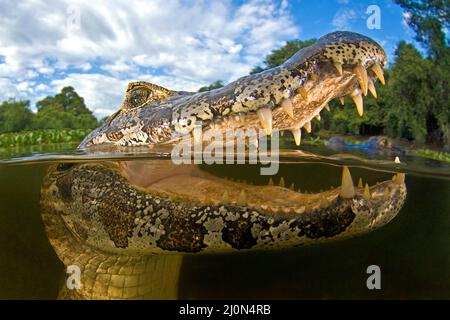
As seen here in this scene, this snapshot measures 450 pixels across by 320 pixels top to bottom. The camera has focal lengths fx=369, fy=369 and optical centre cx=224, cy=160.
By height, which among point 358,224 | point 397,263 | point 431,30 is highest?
point 431,30

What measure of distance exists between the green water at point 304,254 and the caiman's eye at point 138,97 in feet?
1.64

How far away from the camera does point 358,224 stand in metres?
2.25

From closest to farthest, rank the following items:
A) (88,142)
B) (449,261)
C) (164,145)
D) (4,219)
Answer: (164,145)
(88,142)
(4,219)
(449,261)

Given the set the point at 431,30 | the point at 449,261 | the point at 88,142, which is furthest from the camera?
the point at 431,30

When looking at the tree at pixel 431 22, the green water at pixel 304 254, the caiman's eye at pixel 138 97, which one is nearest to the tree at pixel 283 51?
→ the tree at pixel 431 22

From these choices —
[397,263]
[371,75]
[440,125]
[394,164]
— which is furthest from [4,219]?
[440,125]

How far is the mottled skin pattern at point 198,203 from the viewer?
87.0 inches

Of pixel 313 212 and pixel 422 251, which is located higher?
pixel 313 212

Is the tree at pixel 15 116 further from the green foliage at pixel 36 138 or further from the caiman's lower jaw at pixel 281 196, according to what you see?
the caiman's lower jaw at pixel 281 196

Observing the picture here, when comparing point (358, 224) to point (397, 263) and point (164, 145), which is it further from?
point (397, 263)

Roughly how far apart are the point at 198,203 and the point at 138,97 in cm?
167

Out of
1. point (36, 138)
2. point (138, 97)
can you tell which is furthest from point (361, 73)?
point (36, 138)

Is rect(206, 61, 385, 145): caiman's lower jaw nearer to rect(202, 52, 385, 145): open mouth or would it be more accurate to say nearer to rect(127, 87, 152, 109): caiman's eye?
rect(202, 52, 385, 145): open mouth

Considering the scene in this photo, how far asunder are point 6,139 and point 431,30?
22.0 m
